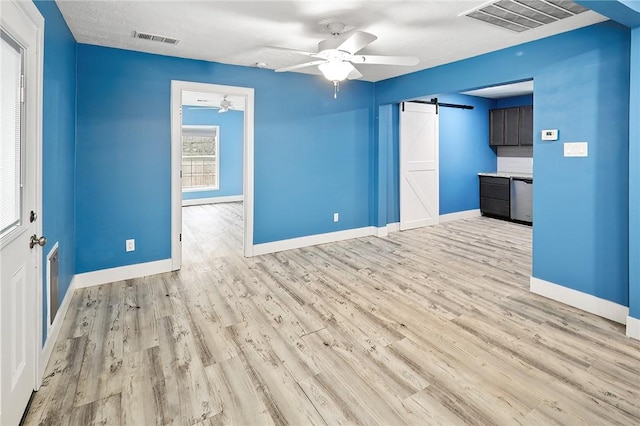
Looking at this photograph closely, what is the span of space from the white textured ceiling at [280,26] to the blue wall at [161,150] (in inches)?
12.5

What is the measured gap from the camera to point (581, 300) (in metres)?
3.14

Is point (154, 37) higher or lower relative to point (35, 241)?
higher

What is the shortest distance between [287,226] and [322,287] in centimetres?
158

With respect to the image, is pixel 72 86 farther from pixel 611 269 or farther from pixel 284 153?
pixel 611 269

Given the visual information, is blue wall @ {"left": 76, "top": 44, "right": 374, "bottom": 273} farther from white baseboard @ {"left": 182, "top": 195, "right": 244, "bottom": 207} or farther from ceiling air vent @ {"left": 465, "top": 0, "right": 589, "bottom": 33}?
white baseboard @ {"left": 182, "top": 195, "right": 244, "bottom": 207}

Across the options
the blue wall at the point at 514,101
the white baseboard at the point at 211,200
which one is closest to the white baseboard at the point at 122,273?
the white baseboard at the point at 211,200

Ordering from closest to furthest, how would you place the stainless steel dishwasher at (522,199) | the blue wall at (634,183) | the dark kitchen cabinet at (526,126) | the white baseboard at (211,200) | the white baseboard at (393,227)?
the blue wall at (634,183)
the white baseboard at (393,227)
the stainless steel dishwasher at (522,199)
the dark kitchen cabinet at (526,126)
the white baseboard at (211,200)

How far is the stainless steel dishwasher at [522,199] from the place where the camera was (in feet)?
21.3

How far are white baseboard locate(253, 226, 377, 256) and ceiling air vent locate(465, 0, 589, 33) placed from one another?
338 centimetres

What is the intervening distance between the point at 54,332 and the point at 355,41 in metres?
3.08

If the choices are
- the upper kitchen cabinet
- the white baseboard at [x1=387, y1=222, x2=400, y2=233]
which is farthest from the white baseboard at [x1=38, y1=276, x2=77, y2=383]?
the upper kitchen cabinet

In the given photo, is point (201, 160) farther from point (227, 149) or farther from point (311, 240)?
point (311, 240)

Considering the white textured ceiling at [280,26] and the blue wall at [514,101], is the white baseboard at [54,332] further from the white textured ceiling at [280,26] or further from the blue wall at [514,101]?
the blue wall at [514,101]

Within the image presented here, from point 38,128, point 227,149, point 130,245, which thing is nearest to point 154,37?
point 38,128
